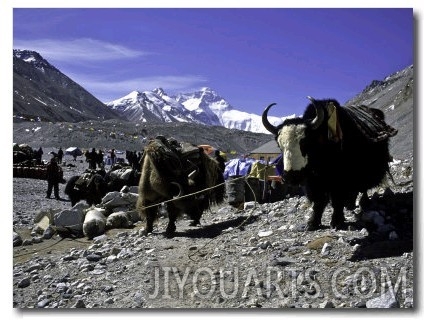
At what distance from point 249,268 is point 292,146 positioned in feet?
3.06

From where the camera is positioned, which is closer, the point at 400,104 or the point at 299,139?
the point at 299,139

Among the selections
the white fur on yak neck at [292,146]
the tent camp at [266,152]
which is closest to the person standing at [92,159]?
the tent camp at [266,152]

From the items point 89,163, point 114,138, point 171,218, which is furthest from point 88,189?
point 114,138

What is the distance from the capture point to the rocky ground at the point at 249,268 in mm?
2770

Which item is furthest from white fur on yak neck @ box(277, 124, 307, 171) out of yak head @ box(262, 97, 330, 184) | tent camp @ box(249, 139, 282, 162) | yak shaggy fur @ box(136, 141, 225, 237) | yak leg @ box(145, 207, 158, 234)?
tent camp @ box(249, 139, 282, 162)

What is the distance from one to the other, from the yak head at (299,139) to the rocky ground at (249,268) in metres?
0.57

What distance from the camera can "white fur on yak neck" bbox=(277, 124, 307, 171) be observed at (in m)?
3.18

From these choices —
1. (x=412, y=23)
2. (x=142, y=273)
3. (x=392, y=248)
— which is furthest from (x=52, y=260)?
(x=412, y=23)

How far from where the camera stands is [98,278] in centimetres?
330

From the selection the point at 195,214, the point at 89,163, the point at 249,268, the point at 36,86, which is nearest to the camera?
the point at 249,268

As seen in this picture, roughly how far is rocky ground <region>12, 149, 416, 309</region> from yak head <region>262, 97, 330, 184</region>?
57 cm

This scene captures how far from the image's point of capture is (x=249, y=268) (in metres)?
3.08

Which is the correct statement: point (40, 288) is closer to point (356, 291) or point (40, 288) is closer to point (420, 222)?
point (356, 291)

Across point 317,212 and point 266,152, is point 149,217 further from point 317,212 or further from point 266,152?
point 266,152
